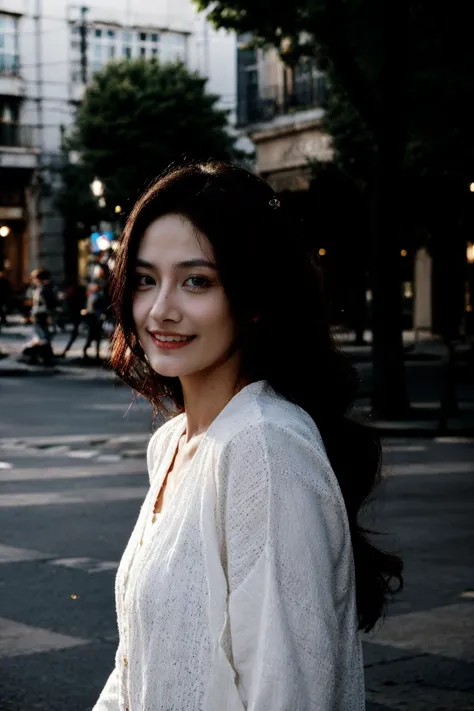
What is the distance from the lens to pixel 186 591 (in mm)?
2047

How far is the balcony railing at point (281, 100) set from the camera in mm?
43344

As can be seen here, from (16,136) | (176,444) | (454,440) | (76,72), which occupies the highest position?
(76,72)

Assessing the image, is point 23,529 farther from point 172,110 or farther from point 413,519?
point 172,110

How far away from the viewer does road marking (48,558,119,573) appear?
7.64 meters

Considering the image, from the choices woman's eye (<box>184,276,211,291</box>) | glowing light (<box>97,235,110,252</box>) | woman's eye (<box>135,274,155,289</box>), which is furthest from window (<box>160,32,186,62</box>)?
woman's eye (<box>184,276,211,291</box>)

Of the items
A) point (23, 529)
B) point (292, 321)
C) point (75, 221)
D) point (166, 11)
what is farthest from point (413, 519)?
point (166, 11)

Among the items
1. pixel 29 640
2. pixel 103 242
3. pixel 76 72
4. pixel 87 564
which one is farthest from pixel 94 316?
pixel 76 72

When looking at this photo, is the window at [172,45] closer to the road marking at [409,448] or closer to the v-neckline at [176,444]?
the road marking at [409,448]

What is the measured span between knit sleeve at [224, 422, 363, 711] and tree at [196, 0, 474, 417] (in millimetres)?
14851

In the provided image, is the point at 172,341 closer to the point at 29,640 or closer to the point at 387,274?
the point at 29,640

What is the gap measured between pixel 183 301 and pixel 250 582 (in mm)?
489

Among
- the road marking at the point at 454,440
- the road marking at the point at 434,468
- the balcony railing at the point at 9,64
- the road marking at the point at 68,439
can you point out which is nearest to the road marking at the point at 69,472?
the road marking at the point at 68,439

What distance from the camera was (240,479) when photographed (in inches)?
78.7

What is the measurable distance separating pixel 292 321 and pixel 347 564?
0.42 metres
